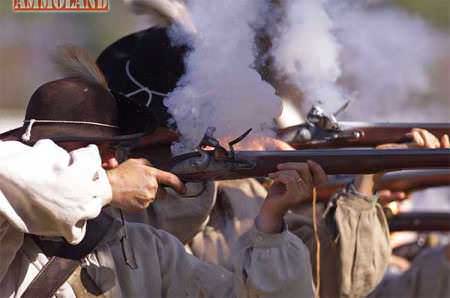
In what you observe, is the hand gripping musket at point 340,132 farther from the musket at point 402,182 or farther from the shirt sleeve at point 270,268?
the shirt sleeve at point 270,268

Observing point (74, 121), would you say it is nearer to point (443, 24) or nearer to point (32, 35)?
point (443, 24)

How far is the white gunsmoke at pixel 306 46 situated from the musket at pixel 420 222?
2377 millimetres

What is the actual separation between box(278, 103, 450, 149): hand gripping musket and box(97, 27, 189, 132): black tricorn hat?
0.65 metres

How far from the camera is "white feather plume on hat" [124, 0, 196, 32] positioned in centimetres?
433

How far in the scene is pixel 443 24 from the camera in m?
9.09

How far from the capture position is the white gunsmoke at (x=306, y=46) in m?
4.39

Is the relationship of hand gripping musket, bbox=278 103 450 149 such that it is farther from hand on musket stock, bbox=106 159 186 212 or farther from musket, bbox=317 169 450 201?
hand on musket stock, bbox=106 159 186 212

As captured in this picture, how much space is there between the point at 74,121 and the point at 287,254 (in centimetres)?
75

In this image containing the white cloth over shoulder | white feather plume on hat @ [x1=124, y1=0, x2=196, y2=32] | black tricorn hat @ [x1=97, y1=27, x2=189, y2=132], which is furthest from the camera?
white feather plume on hat @ [x1=124, y1=0, x2=196, y2=32]

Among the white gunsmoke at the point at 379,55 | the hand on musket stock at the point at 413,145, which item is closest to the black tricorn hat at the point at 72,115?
the white gunsmoke at the point at 379,55

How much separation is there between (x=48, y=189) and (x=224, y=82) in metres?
0.70

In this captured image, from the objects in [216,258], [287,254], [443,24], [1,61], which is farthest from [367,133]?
[1,61]

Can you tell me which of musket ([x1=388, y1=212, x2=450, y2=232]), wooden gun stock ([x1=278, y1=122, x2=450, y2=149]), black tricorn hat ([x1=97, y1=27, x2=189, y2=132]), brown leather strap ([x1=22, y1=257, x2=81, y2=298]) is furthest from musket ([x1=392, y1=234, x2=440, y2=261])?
brown leather strap ([x1=22, y1=257, x2=81, y2=298])

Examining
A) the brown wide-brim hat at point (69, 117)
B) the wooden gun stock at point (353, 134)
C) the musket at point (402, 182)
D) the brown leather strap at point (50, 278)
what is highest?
the brown wide-brim hat at point (69, 117)
